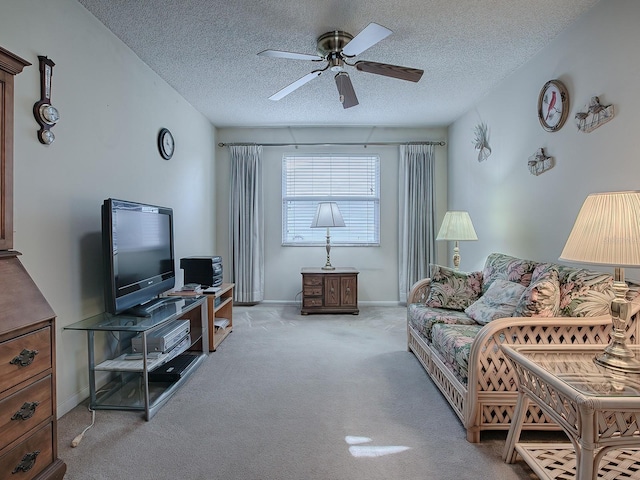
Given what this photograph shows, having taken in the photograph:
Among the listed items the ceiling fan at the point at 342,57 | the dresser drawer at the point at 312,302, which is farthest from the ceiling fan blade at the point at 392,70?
the dresser drawer at the point at 312,302

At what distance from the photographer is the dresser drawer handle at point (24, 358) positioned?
1.25 metres

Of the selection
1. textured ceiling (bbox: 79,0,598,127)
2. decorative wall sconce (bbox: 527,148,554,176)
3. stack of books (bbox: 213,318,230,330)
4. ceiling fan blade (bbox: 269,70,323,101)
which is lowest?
stack of books (bbox: 213,318,230,330)

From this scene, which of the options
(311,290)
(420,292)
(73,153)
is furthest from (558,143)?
(73,153)

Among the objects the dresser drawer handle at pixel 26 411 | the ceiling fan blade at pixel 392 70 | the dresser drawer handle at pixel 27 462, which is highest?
the ceiling fan blade at pixel 392 70

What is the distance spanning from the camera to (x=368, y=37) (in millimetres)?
2064

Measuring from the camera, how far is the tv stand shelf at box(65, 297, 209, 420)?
204 centimetres

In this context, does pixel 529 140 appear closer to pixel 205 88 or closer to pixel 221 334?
pixel 205 88

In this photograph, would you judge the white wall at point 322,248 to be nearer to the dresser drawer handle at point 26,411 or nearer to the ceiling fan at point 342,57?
the ceiling fan at point 342,57

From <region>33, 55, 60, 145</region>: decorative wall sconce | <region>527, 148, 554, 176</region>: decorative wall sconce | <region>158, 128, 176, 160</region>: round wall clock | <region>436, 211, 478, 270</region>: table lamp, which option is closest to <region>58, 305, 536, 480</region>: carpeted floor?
<region>436, 211, 478, 270</region>: table lamp

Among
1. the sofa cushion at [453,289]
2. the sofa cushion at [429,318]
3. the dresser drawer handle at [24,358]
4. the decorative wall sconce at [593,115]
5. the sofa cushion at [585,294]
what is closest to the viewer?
the dresser drawer handle at [24,358]

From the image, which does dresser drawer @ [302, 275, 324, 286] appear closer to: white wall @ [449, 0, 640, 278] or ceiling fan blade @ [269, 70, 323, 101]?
white wall @ [449, 0, 640, 278]

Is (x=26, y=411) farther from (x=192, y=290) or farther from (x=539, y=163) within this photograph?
(x=539, y=163)

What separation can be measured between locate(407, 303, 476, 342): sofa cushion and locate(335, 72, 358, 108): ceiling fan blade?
178cm

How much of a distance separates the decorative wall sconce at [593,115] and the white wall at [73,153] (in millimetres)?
3289
